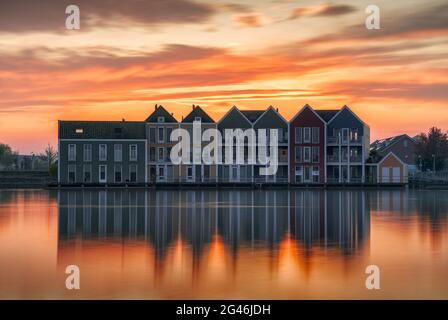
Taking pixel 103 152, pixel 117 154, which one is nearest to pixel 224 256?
pixel 117 154

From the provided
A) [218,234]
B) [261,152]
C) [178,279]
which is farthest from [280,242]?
[261,152]

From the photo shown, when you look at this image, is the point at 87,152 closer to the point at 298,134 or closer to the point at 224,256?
the point at 298,134

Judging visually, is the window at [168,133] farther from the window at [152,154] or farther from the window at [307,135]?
the window at [307,135]

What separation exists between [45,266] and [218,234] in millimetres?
9502

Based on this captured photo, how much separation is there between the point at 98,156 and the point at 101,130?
3.72m

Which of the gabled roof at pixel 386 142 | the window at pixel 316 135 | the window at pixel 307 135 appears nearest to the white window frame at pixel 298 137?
the window at pixel 307 135

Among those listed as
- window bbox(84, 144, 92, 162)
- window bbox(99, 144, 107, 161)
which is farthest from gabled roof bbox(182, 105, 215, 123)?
window bbox(84, 144, 92, 162)

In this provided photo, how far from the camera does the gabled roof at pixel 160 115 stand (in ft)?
316

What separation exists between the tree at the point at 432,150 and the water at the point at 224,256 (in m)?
87.9

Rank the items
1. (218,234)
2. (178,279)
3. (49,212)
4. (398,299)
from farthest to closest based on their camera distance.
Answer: (49,212)
(218,234)
(178,279)
(398,299)

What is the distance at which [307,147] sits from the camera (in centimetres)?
9319
